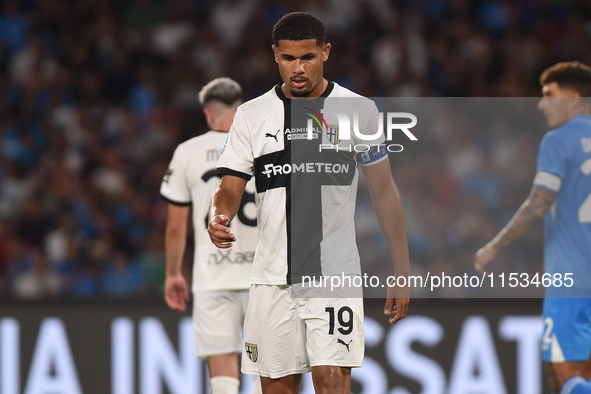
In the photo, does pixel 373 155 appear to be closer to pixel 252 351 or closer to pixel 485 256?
pixel 252 351

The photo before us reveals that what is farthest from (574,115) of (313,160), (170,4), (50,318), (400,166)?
(170,4)

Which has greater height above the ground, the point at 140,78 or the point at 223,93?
the point at 140,78

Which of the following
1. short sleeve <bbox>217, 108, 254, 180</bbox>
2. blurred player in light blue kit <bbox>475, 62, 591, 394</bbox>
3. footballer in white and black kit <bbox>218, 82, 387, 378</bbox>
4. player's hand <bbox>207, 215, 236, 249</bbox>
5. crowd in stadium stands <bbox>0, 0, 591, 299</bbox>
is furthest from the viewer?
crowd in stadium stands <bbox>0, 0, 591, 299</bbox>

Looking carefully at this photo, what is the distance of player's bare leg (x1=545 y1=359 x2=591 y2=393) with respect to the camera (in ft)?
14.2

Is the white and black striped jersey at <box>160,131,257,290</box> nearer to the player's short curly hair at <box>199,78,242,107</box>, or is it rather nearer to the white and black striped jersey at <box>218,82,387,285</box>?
the player's short curly hair at <box>199,78,242,107</box>

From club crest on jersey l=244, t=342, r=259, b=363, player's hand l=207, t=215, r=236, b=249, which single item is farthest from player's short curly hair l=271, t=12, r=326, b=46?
club crest on jersey l=244, t=342, r=259, b=363

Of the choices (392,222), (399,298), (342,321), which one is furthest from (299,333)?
(392,222)

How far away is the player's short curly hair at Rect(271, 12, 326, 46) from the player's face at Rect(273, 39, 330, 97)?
2 centimetres

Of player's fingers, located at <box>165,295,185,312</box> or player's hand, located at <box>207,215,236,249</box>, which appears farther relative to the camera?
player's fingers, located at <box>165,295,185,312</box>

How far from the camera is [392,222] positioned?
373 centimetres

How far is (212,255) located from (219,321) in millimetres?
413

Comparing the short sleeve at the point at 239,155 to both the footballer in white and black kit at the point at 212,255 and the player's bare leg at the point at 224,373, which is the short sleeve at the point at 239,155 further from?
the player's bare leg at the point at 224,373

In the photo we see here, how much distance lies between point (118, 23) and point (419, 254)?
6342 millimetres

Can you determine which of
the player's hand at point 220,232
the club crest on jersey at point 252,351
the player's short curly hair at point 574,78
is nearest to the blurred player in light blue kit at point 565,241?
the player's short curly hair at point 574,78
